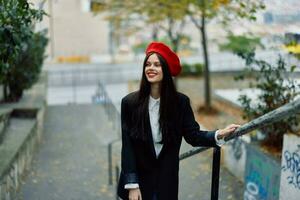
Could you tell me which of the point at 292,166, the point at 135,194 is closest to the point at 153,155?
the point at 135,194

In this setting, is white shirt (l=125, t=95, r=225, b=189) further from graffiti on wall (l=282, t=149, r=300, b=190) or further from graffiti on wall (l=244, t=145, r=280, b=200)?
graffiti on wall (l=244, t=145, r=280, b=200)

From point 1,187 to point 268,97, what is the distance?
132 inches

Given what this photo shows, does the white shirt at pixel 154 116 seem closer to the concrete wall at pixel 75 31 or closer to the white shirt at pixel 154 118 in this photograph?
the white shirt at pixel 154 118

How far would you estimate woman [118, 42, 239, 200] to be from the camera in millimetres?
2709

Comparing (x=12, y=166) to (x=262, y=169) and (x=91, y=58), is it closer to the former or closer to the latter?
(x=262, y=169)

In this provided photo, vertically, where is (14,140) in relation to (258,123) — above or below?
below

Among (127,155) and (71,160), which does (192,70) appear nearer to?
(71,160)

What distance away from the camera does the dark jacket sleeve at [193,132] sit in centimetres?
280

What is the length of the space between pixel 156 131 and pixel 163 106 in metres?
0.17

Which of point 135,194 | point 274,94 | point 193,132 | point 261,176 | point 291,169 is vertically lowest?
point 261,176

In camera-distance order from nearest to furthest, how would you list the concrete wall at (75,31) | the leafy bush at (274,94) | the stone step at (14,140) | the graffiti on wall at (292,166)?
the graffiti on wall at (292,166) < the stone step at (14,140) < the leafy bush at (274,94) < the concrete wall at (75,31)

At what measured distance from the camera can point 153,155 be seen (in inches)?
109

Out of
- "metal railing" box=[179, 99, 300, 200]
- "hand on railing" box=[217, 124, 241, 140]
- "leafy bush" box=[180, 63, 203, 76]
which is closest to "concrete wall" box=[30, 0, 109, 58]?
"leafy bush" box=[180, 63, 203, 76]

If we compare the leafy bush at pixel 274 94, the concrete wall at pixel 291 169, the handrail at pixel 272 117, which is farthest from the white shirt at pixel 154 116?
the leafy bush at pixel 274 94
